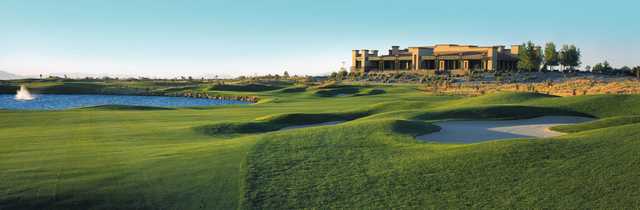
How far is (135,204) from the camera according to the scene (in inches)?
378

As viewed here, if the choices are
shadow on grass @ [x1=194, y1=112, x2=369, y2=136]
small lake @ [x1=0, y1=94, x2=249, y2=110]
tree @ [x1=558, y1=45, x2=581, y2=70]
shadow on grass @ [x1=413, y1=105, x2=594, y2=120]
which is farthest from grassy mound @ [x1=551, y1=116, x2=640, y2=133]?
tree @ [x1=558, y1=45, x2=581, y2=70]

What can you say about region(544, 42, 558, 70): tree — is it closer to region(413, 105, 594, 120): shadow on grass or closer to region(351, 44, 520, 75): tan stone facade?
region(351, 44, 520, 75): tan stone facade

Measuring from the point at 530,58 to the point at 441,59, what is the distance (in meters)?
15.6

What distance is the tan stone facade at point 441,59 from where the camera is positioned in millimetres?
92188

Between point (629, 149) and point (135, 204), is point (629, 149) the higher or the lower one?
the higher one

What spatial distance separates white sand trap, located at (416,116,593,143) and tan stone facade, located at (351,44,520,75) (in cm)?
6215

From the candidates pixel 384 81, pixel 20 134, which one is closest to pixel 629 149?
pixel 20 134

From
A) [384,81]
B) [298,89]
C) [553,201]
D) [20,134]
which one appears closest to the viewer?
[553,201]

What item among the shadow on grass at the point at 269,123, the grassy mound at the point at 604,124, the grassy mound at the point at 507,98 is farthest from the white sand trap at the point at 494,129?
the grassy mound at the point at 507,98

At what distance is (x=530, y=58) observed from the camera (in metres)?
89.5

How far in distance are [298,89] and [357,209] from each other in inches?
2325

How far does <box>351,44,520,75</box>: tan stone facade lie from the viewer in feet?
302

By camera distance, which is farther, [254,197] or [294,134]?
[294,134]

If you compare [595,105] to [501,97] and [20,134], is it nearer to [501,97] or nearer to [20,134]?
[501,97]
